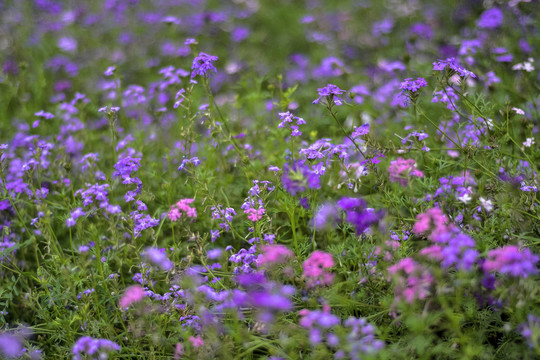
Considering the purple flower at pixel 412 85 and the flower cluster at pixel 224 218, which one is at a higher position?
the purple flower at pixel 412 85

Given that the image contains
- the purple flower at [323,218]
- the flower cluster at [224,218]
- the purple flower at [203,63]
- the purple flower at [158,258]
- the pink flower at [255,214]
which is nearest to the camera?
the purple flower at [158,258]

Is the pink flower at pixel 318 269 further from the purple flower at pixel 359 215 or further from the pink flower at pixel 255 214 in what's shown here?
the pink flower at pixel 255 214

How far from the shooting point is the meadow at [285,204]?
2215 millimetres

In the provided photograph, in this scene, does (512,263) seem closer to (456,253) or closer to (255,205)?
(456,253)

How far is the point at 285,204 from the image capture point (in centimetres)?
291

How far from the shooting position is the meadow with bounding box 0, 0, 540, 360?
87.2 inches

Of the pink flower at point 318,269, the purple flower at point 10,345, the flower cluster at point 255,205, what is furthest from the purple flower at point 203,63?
the purple flower at point 10,345

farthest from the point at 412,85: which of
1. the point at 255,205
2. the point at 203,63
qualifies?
the point at 203,63

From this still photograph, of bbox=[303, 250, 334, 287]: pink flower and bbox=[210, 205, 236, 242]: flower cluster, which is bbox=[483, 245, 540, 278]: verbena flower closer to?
bbox=[303, 250, 334, 287]: pink flower

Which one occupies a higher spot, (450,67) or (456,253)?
(450,67)

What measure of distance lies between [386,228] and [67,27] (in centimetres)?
701

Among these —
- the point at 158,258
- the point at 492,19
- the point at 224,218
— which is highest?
the point at 492,19

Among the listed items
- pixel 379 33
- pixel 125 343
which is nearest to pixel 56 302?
pixel 125 343

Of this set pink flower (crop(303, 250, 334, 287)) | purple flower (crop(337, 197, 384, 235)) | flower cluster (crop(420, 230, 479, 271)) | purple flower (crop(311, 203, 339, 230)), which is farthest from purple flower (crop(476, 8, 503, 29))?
pink flower (crop(303, 250, 334, 287))
